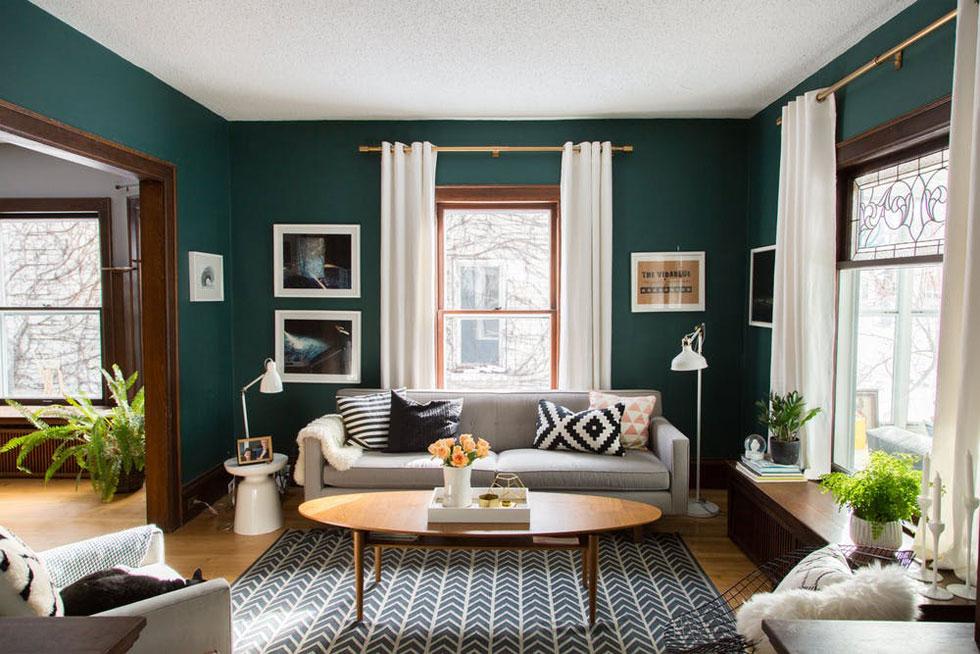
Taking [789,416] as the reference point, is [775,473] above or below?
below

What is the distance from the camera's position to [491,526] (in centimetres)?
296

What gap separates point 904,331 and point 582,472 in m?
1.83

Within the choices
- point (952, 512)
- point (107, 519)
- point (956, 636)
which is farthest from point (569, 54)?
point (107, 519)

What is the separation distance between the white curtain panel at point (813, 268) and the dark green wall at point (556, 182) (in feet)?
3.50

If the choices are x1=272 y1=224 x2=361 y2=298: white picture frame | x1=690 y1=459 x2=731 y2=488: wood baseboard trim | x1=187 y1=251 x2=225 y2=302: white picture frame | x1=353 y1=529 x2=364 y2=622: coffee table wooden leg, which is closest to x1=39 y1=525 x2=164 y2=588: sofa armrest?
x1=353 y1=529 x2=364 y2=622: coffee table wooden leg

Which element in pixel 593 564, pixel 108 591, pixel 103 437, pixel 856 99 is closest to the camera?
pixel 108 591

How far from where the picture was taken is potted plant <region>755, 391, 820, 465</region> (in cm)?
370

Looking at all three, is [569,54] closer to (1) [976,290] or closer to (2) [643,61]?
(2) [643,61]

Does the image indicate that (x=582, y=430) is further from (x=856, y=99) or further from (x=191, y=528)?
(x=191, y=528)

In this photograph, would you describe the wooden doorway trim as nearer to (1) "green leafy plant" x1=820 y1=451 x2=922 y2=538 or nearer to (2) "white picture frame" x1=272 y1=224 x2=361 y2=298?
(2) "white picture frame" x1=272 y1=224 x2=361 y2=298

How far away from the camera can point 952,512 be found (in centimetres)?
246

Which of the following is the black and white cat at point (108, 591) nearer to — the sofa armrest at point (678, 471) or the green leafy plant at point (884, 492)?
the green leafy plant at point (884, 492)

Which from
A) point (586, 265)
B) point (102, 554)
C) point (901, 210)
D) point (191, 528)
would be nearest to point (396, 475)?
point (191, 528)

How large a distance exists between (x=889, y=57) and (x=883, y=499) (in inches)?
78.6
